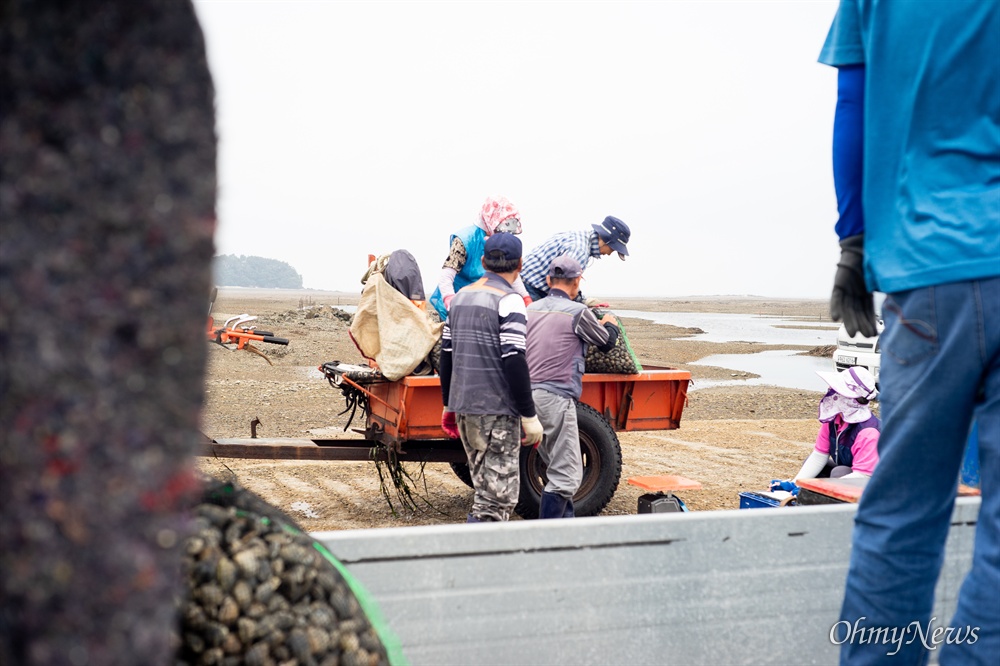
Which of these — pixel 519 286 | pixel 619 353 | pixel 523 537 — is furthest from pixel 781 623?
pixel 619 353

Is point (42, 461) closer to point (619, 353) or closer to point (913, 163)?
point (913, 163)

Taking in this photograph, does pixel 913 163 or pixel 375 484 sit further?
pixel 375 484

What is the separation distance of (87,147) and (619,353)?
18.7 feet

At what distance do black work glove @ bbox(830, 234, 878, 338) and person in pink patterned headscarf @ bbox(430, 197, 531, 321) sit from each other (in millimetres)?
3643

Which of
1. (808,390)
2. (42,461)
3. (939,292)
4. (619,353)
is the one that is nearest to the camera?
(42,461)

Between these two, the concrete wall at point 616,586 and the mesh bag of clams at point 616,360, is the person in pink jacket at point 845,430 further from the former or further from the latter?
the concrete wall at point 616,586

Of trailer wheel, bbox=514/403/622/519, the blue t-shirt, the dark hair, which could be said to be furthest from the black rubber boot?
the blue t-shirt

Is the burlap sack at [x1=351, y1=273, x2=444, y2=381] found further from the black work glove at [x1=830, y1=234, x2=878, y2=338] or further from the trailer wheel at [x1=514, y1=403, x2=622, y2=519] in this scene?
the black work glove at [x1=830, y1=234, x2=878, y2=338]

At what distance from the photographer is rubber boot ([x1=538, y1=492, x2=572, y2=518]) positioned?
5.32 meters

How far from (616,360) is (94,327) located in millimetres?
5718

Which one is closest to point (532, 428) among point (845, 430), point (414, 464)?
point (845, 430)

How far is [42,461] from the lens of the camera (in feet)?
2.27

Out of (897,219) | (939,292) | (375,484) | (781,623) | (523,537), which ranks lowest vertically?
(375,484)

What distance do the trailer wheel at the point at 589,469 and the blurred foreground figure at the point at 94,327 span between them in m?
5.30
